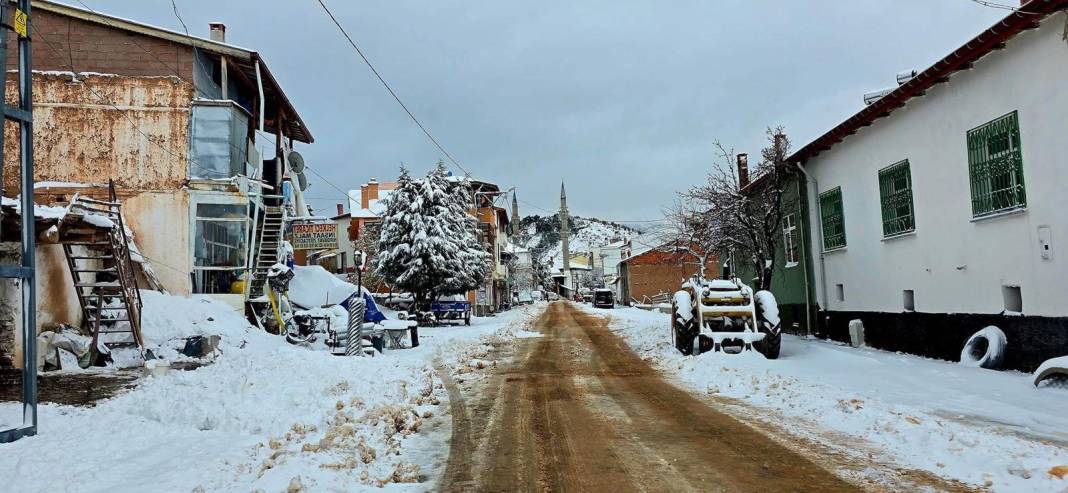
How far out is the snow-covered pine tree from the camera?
31812mm

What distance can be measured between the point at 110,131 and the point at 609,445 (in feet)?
58.5

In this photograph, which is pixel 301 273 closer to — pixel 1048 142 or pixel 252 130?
pixel 252 130

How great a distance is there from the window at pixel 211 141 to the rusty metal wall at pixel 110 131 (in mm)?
225

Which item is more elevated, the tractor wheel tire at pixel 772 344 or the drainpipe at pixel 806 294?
the drainpipe at pixel 806 294

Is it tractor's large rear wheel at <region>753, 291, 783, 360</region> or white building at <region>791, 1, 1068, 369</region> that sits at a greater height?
white building at <region>791, 1, 1068, 369</region>

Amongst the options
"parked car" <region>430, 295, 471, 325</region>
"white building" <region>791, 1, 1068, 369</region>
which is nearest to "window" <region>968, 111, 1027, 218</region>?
"white building" <region>791, 1, 1068, 369</region>

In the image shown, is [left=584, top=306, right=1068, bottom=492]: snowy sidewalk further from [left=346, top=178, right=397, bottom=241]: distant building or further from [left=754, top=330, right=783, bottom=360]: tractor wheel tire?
[left=346, top=178, right=397, bottom=241]: distant building

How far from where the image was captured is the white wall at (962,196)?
10047mm

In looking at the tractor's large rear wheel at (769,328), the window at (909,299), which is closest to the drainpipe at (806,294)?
the window at (909,299)

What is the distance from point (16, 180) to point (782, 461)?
66.2 ft

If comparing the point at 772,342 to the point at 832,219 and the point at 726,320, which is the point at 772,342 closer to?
the point at 726,320

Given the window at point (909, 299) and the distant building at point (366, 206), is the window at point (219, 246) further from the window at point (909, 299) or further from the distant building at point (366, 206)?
the distant building at point (366, 206)

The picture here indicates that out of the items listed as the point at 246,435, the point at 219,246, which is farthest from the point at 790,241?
the point at 246,435

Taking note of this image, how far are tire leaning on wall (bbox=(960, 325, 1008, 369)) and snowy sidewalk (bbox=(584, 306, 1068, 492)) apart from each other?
0.83ft
